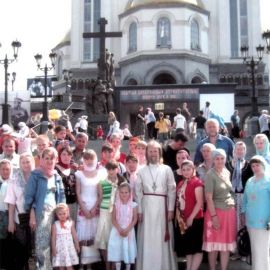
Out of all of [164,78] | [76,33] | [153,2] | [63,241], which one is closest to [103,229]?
[63,241]

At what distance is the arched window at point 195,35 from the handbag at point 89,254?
40.3m

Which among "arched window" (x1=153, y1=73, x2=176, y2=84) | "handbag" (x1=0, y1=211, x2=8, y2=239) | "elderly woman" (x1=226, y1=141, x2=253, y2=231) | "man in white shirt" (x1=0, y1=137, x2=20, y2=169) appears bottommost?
"handbag" (x1=0, y1=211, x2=8, y2=239)

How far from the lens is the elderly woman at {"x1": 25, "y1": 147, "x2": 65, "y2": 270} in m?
6.25

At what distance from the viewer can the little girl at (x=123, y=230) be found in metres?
6.49

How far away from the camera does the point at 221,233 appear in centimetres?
638

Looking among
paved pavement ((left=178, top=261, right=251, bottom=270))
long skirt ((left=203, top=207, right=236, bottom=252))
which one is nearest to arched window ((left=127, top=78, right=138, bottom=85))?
paved pavement ((left=178, top=261, right=251, bottom=270))

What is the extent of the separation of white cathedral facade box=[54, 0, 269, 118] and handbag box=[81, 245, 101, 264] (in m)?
36.5

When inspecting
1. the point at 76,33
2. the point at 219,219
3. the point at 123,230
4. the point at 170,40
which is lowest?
the point at 123,230

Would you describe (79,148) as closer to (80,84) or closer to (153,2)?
(153,2)

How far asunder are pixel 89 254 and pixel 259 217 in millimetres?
2333

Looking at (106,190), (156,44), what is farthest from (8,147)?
(156,44)

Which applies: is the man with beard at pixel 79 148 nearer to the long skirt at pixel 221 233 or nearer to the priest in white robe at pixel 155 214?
the priest in white robe at pixel 155 214

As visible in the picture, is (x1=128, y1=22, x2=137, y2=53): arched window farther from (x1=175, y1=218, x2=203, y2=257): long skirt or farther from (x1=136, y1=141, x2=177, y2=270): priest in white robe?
(x1=175, y1=218, x2=203, y2=257): long skirt

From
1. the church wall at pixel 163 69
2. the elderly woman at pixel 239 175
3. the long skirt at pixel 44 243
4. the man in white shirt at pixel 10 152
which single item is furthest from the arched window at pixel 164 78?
the long skirt at pixel 44 243
